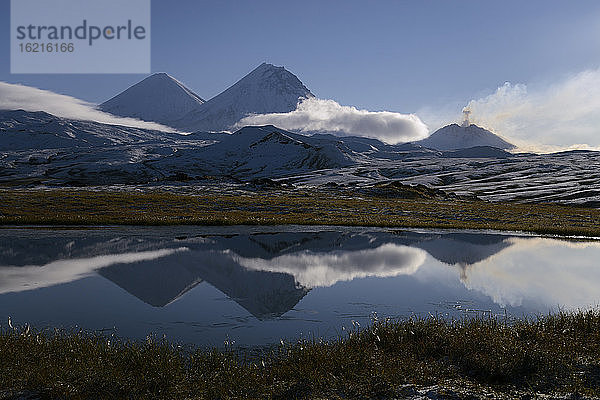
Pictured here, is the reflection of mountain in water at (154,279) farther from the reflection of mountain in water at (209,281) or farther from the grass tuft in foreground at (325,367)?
the grass tuft in foreground at (325,367)

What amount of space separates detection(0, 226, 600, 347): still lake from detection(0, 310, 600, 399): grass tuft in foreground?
3.15 metres

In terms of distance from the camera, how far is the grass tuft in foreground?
8.87 meters

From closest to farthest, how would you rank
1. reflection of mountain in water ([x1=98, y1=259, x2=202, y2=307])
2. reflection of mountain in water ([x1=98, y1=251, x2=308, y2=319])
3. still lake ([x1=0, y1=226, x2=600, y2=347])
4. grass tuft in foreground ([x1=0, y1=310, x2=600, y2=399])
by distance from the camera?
grass tuft in foreground ([x1=0, y1=310, x2=600, y2=399]), still lake ([x1=0, y1=226, x2=600, y2=347]), reflection of mountain in water ([x1=98, y1=251, x2=308, y2=319]), reflection of mountain in water ([x1=98, y1=259, x2=202, y2=307])

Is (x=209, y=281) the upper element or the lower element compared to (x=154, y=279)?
lower

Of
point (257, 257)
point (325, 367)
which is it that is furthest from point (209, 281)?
point (325, 367)

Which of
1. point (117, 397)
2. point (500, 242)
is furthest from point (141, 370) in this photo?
point (500, 242)

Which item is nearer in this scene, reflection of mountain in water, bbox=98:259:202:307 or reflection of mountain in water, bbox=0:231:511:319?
reflection of mountain in water, bbox=98:259:202:307

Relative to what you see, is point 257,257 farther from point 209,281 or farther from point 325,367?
point 325,367

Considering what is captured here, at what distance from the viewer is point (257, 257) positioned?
29.9m

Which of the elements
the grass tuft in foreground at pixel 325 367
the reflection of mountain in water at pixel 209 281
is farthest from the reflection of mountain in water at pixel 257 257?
the grass tuft in foreground at pixel 325 367

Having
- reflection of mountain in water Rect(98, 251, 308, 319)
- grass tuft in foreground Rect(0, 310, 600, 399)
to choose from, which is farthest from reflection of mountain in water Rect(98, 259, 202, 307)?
grass tuft in foreground Rect(0, 310, 600, 399)

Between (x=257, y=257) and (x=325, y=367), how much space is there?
20.3m

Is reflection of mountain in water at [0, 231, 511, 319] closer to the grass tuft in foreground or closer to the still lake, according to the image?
the still lake

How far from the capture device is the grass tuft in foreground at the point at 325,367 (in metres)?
8.87
